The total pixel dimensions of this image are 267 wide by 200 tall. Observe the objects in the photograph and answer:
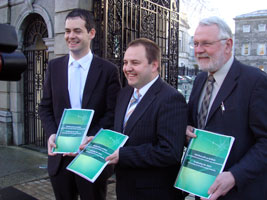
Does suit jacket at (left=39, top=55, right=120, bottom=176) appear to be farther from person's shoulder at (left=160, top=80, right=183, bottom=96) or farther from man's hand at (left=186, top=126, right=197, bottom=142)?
man's hand at (left=186, top=126, right=197, bottom=142)

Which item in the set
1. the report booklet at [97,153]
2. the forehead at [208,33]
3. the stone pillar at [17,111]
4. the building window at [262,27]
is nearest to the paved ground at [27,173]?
the stone pillar at [17,111]

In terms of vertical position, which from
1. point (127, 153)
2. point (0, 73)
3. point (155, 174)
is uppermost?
point (0, 73)

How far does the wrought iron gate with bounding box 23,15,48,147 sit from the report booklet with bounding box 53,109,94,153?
467 cm

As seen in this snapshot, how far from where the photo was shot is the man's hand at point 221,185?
73.0 inches

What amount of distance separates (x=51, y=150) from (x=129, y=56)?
3.81 ft

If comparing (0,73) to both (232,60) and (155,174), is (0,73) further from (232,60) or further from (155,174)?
(232,60)

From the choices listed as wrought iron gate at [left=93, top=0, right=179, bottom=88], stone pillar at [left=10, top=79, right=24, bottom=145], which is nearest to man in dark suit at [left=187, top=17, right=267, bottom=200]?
wrought iron gate at [left=93, top=0, right=179, bottom=88]

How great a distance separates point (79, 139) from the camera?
2.49 m

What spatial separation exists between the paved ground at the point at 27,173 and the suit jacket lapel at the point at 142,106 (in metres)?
Answer: 2.65

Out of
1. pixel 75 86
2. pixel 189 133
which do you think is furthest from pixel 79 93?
pixel 189 133

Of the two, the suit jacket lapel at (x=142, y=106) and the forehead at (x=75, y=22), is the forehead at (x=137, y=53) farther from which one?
the forehead at (x=75, y=22)

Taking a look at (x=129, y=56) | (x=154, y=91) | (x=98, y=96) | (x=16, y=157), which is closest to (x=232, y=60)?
(x=154, y=91)

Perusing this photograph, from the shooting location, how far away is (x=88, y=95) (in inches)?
108

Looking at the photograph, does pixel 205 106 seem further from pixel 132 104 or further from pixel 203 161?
pixel 132 104
